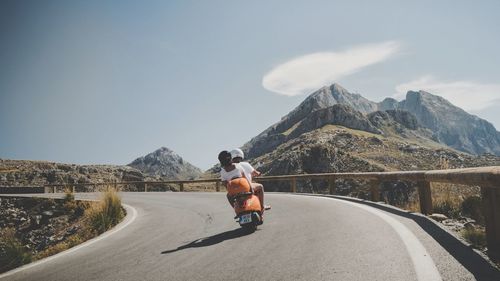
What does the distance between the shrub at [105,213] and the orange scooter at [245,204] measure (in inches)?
213

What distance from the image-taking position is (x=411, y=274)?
4035 millimetres

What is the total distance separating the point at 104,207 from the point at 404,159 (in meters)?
181

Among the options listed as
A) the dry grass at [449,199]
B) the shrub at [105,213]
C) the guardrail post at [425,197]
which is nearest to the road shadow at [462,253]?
Answer: the guardrail post at [425,197]

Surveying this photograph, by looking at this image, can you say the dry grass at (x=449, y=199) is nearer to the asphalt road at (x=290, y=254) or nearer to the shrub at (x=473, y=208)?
the shrub at (x=473, y=208)

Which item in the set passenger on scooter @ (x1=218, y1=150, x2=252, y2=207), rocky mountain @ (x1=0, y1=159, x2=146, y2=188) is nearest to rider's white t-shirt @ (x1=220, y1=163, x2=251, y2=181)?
passenger on scooter @ (x1=218, y1=150, x2=252, y2=207)

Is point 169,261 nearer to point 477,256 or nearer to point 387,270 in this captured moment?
point 387,270

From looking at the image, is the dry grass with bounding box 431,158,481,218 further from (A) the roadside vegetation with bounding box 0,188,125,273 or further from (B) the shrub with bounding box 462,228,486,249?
(A) the roadside vegetation with bounding box 0,188,125,273

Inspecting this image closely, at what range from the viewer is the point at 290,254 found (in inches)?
207

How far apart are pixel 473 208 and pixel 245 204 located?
5171mm

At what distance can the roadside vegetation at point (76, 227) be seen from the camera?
25.3 feet

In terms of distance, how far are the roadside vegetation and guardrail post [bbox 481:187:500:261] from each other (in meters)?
A: 7.26

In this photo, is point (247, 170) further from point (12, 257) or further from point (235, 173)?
point (12, 257)

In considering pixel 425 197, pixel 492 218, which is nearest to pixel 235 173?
pixel 425 197

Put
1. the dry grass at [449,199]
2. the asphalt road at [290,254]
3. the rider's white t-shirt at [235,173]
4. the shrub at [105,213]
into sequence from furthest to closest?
the shrub at [105,213]
the dry grass at [449,199]
the rider's white t-shirt at [235,173]
the asphalt road at [290,254]
